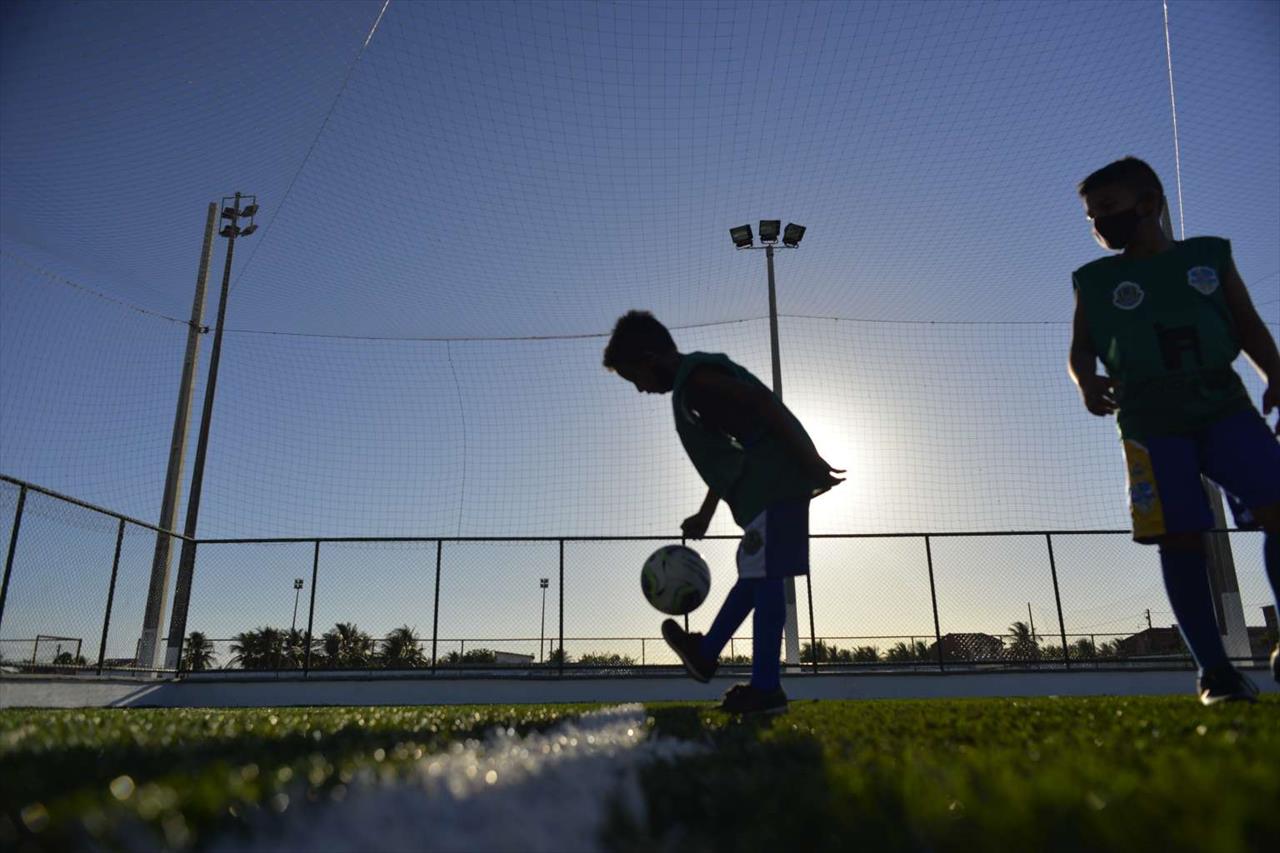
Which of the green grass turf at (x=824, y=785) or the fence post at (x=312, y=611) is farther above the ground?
the fence post at (x=312, y=611)

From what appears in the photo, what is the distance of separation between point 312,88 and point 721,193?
698cm

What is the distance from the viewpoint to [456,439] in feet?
55.7

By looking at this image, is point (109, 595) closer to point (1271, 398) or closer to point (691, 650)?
point (691, 650)

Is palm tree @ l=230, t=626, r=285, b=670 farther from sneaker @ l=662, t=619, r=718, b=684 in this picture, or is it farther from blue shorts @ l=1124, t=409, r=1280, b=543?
blue shorts @ l=1124, t=409, r=1280, b=543

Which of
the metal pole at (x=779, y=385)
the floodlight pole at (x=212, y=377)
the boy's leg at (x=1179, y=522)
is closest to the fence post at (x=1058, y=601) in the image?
the metal pole at (x=779, y=385)

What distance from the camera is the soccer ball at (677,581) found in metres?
4.19

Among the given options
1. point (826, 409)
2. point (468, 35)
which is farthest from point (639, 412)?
point (468, 35)

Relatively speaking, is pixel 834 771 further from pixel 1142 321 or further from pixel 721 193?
pixel 721 193

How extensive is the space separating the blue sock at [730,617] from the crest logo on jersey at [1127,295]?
1947mm

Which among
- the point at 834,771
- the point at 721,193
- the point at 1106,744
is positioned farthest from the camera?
the point at 721,193

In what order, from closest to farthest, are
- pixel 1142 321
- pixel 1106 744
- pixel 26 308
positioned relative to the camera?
pixel 1106 744
pixel 1142 321
pixel 26 308

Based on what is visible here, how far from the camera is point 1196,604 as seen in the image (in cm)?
312

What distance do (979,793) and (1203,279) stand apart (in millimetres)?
2802

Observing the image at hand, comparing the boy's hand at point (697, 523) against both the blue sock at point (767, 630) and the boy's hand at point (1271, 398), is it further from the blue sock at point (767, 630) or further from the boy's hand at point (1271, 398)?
the boy's hand at point (1271, 398)
